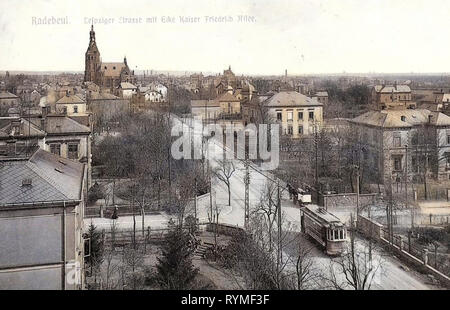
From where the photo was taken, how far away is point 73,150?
26.4 feet

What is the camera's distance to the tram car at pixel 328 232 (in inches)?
274

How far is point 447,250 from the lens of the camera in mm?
7176

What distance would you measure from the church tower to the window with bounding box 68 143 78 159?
3.66 feet

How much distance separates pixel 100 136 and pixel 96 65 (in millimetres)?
1183

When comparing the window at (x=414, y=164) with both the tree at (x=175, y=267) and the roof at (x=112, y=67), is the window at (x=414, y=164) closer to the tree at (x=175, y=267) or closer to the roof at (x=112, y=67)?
the tree at (x=175, y=267)

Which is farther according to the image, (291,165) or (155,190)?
(291,165)

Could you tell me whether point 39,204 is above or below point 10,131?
below

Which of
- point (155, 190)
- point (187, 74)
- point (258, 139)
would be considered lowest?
point (155, 190)

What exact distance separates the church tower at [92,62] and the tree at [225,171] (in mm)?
2559

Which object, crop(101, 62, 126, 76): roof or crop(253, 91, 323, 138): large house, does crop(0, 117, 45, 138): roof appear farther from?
crop(253, 91, 323, 138): large house

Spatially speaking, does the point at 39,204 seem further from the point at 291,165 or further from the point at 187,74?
the point at 291,165

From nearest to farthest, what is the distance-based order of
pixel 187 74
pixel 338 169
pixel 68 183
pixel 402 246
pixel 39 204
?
pixel 39 204 → pixel 68 183 → pixel 402 246 → pixel 187 74 → pixel 338 169

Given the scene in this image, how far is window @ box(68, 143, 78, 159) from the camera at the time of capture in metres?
7.98

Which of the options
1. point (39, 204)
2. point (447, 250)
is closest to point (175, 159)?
point (39, 204)
